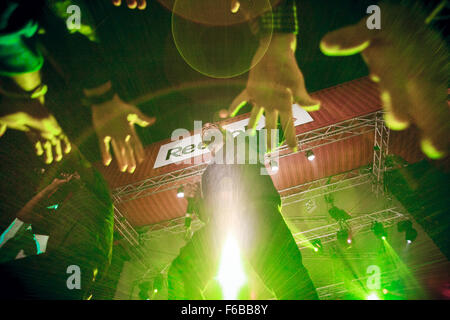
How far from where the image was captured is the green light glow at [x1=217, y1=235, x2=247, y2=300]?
33.2 inches

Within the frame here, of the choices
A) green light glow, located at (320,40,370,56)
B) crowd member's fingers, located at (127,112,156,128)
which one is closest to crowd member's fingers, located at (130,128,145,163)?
crowd member's fingers, located at (127,112,156,128)

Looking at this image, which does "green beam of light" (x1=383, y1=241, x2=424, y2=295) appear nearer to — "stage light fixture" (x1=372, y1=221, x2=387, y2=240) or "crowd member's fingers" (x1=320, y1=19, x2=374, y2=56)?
"stage light fixture" (x1=372, y1=221, x2=387, y2=240)

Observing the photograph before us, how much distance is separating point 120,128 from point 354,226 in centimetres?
527

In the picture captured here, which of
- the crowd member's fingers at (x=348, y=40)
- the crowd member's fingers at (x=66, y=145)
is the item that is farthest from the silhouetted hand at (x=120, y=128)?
the crowd member's fingers at (x=348, y=40)

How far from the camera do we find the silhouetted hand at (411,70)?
125 cm

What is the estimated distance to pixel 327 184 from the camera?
5.53 meters

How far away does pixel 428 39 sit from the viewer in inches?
48.2

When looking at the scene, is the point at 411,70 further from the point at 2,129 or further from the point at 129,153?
the point at 2,129

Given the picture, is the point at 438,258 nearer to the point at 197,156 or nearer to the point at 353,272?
the point at 353,272

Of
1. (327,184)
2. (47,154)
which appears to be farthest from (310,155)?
(47,154)

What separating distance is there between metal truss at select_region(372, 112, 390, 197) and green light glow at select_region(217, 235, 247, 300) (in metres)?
4.61

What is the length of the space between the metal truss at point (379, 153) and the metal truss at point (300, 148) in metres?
0.11

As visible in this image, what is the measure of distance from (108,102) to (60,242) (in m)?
1.23

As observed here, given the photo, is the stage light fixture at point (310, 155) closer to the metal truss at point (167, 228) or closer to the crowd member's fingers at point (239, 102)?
the metal truss at point (167, 228)
